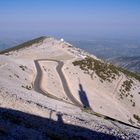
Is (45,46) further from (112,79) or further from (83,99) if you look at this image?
(83,99)

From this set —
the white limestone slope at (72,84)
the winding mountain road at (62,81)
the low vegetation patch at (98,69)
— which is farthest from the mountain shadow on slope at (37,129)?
the low vegetation patch at (98,69)

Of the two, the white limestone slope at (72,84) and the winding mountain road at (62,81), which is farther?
the white limestone slope at (72,84)

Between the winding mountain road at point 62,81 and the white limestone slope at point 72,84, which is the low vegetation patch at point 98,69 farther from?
the winding mountain road at point 62,81

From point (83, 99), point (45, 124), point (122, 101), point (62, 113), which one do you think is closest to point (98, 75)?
point (122, 101)

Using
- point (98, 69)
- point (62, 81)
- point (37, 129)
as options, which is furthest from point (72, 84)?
point (37, 129)

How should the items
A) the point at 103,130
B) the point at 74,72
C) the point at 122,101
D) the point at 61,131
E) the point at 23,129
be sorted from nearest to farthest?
the point at 23,129
the point at 61,131
the point at 103,130
the point at 122,101
the point at 74,72

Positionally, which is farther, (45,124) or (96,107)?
(96,107)

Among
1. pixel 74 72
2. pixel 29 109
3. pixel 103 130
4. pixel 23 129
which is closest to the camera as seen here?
pixel 23 129

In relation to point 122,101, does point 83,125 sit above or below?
above

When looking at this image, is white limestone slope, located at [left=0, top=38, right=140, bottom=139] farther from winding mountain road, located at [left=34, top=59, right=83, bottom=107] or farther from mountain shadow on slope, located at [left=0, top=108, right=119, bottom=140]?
mountain shadow on slope, located at [left=0, top=108, right=119, bottom=140]

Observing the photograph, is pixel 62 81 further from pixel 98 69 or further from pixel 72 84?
pixel 98 69

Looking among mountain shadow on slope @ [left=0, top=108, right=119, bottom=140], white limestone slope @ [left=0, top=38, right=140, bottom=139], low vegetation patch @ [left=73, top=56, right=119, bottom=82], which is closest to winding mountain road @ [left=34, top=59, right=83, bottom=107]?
white limestone slope @ [left=0, top=38, right=140, bottom=139]
